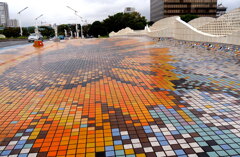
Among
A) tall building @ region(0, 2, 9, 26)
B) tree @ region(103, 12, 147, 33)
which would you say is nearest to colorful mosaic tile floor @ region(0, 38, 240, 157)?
tree @ region(103, 12, 147, 33)

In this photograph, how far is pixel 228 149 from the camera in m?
2.82

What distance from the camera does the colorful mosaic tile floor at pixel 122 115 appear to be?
9.56 feet

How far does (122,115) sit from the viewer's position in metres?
3.95

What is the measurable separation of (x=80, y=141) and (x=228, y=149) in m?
2.12

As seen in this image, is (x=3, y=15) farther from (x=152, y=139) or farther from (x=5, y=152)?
(x=152, y=139)

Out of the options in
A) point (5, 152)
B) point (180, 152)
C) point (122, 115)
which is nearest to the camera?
point (180, 152)

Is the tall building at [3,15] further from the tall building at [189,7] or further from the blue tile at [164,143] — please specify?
the blue tile at [164,143]

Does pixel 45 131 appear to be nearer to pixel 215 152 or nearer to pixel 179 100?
pixel 215 152

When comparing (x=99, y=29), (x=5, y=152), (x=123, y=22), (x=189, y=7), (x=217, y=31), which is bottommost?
(x=5, y=152)

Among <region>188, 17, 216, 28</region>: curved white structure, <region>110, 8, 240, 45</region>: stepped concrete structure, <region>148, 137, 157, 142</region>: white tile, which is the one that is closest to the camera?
<region>148, 137, 157, 142</region>: white tile

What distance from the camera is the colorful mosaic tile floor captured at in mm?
2914

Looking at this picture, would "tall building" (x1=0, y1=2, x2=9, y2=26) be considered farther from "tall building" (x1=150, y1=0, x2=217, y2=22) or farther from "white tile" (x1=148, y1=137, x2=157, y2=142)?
"white tile" (x1=148, y1=137, x2=157, y2=142)

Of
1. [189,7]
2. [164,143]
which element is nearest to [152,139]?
[164,143]

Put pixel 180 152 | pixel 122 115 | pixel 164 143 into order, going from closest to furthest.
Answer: pixel 180 152
pixel 164 143
pixel 122 115
